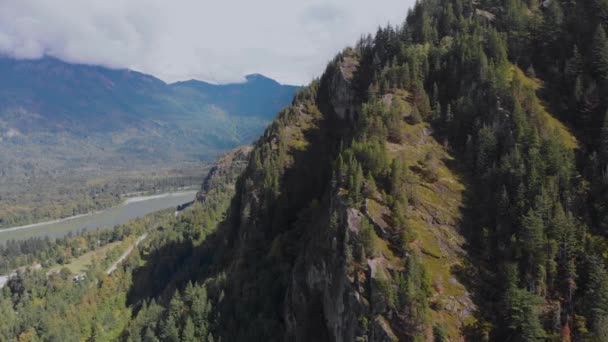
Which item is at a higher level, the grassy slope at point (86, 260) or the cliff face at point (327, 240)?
the cliff face at point (327, 240)

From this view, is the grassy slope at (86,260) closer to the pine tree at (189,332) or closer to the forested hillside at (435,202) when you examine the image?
the forested hillside at (435,202)

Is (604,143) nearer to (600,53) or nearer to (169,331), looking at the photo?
(600,53)

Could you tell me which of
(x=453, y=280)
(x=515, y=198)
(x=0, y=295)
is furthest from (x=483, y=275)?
(x=0, y=295)

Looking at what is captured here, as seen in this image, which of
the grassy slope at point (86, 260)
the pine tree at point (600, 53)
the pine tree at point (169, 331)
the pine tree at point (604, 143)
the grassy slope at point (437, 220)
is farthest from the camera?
the grassy slope at point (86, 260)

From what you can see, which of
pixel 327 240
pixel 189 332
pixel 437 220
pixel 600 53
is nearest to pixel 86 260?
pixel 189 332

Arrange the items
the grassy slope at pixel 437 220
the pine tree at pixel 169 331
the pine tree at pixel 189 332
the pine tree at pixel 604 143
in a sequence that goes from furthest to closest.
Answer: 1. the pine tree at pixel 169 331
2. the pine tree at pixel 189 332
3. the pine tree at pixel 604 143
4. the grassy slope at pixel 437 220

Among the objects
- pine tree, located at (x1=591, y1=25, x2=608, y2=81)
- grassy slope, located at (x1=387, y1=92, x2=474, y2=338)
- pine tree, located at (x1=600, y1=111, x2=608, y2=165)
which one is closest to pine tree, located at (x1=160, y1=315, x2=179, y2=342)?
grassy slope, located at (x1=387, y1=92, x2=474, y2=338)

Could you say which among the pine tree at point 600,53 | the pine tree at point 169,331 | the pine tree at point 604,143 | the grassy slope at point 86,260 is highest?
the pine tree at point 600,53

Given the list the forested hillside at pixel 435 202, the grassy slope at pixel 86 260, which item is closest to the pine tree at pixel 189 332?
the forested hillside at pixel 435 202

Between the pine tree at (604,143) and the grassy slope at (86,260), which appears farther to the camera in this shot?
the grassy slope at (86,260)
